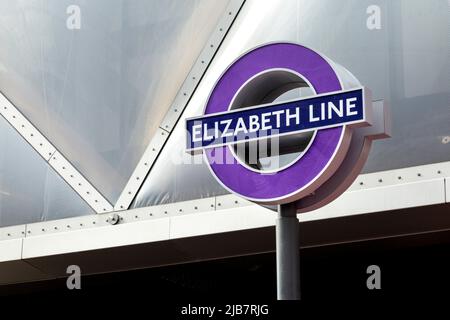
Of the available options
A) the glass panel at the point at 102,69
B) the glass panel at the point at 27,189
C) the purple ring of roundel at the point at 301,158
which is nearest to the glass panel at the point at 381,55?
the glass panel at the point at 102,69

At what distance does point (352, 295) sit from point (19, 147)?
3.84 meters

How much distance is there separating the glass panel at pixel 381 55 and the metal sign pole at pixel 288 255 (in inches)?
86.1

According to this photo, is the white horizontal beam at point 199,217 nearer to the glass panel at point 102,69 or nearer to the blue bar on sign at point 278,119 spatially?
the glass panel at point 102,69

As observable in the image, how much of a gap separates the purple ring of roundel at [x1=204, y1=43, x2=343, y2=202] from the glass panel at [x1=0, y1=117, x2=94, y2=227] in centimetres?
372

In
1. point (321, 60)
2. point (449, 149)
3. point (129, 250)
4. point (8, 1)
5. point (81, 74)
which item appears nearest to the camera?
point (321, 60)

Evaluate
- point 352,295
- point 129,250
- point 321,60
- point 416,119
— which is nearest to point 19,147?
point 129,250

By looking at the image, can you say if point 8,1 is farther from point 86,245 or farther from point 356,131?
point 356,131

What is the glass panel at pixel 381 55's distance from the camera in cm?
835

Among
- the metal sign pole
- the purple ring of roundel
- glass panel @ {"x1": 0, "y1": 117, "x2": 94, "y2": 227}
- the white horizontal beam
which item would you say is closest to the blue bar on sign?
the purple ring of roundel

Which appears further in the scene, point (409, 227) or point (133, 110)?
point (133, 110)

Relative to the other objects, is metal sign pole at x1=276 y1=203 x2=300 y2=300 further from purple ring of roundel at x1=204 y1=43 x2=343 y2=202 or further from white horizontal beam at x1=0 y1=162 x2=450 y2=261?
white horizontal beam at x1=0 y1=162 x2=450 y2=261

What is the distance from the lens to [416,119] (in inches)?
331

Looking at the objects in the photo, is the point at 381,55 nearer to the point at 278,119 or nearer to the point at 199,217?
the point at 199,217

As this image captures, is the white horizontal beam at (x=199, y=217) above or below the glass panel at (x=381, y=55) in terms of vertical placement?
below
